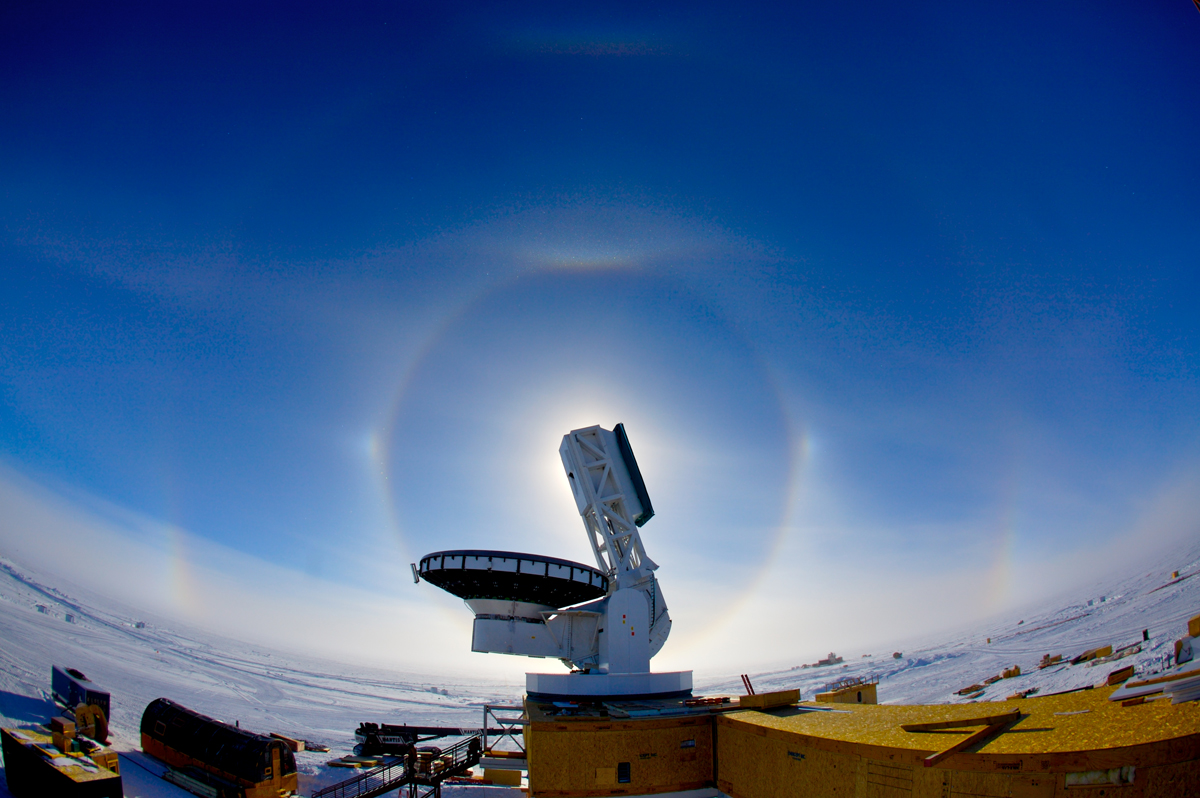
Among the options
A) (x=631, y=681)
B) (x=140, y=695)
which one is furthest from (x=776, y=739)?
(x=140, y=695)

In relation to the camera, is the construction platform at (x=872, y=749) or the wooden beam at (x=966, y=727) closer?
the construction platform at (x=872, y=749)

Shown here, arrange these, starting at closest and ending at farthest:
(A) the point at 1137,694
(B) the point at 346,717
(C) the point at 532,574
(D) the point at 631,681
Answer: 1. (A) the point at 1137,694
2. (D) the point at 631,681
3. (C) the point at 532,574
4. (B) the point at 346,717

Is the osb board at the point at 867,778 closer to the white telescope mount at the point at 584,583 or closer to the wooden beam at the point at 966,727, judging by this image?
the wooden beam at the point at 966,727

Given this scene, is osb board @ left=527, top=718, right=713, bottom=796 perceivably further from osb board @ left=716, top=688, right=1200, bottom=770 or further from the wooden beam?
the wooden beam

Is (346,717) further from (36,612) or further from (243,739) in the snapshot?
(36,612)

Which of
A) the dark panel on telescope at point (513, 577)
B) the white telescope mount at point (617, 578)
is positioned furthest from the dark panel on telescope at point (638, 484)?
the dark panel on telescope at point (513, 577)

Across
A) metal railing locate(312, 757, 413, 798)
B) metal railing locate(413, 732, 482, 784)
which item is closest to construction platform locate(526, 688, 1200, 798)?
metal railing locate(413, 732, 482, 784)

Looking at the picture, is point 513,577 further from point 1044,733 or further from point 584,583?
point 1044,733
